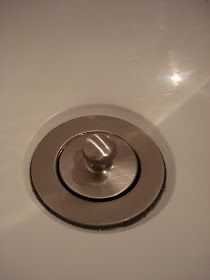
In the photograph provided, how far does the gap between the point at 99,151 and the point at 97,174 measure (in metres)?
0.03

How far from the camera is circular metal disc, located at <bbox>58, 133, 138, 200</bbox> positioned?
38 cm

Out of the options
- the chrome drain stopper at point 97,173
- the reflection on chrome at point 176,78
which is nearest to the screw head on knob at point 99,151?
the chrome drain stopper at point 97,173

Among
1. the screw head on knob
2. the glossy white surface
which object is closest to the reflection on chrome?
the glossy white surface

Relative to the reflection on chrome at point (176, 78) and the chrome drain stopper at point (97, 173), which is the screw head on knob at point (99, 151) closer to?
the chrome drain stopper at point (97, 173)

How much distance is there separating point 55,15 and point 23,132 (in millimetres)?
137

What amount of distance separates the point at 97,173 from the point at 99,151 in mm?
30

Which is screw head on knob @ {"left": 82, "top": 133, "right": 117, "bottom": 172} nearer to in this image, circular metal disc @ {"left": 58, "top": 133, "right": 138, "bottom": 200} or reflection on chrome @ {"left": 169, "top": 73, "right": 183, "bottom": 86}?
circular metal disc @ {"left": 58, "top": 133, "right": 138, "bottom": 200}

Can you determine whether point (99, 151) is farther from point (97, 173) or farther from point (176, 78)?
point (176, 78)

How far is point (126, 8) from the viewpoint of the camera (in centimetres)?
44

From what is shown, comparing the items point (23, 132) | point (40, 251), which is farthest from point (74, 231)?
point (23, 132)

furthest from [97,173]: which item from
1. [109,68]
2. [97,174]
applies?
[109,68]

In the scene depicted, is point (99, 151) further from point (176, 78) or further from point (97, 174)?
point (176, 78)

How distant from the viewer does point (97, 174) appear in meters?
0.40

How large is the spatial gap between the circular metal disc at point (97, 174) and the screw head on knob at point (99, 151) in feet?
0.04
